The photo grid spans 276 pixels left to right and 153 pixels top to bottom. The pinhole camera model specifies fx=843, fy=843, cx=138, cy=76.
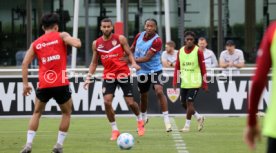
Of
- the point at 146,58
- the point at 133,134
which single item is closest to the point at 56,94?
the point at 133,134

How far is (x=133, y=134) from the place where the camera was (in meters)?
15.7

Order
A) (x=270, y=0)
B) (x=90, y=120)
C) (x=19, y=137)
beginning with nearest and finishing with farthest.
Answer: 1. (x=19, y=137)
2. (x=90, y=120)
3. (x=270, y=0)

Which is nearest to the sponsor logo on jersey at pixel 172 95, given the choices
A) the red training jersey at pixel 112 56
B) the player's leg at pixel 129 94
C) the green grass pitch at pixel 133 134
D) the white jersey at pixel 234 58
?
the green grass pitch at pixel 133 134

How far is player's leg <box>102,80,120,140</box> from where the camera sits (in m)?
14.4

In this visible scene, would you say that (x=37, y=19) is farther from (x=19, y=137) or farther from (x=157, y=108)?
(x=19, y=137)

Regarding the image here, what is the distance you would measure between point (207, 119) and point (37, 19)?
10841 mm

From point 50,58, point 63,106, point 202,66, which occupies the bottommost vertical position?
point 63,106

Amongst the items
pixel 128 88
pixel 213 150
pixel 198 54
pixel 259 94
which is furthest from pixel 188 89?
pixel 259 94

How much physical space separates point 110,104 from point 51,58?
3.01 m

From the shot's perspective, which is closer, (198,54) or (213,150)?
(213,150)

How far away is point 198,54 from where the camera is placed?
16.7 meters

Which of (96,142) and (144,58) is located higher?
(144,58)

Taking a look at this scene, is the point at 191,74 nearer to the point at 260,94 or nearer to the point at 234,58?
the point at 234,58

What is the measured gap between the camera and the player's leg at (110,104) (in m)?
14.4
